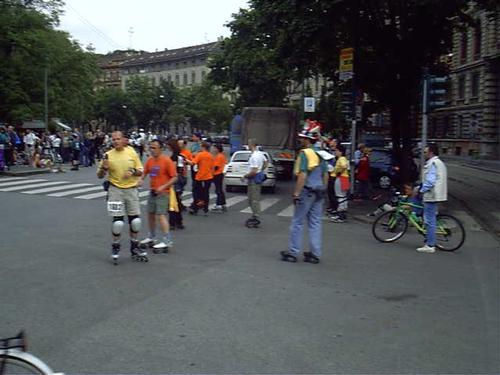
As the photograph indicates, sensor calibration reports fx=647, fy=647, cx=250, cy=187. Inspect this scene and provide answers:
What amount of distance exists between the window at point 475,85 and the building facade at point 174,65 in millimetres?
67182

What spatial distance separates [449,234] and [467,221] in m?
4.58

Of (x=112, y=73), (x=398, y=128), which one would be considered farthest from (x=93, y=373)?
(x=112, y=73)

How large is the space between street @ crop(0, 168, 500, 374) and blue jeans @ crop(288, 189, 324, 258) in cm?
34

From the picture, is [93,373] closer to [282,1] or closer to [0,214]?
[0,214]

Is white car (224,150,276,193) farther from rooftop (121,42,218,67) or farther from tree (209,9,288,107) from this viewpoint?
rooftop (121,42,218,67)

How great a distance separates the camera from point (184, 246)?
10750 millimetres

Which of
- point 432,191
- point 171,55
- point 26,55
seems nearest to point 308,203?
point 432,191

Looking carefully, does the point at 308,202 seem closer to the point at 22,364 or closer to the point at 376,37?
the point at 22,364

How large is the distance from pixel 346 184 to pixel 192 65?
113193 mm

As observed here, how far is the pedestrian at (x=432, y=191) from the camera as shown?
10.8m

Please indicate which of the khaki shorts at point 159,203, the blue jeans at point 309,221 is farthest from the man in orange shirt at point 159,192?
the blue jeans at point 309,221

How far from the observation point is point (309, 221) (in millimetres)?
9703

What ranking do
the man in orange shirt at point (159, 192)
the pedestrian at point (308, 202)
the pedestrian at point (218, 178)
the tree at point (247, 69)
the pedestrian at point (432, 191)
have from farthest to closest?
the tree at point (247, 69) < the pedestrian at point (218, 178) < the pedestrian at point (432, 191) < the man in orange shirt at point (159, 192) < the pedestrian at point (308, 202)

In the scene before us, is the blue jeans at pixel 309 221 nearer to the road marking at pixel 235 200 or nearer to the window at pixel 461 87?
the road marking at pixel 235 200
